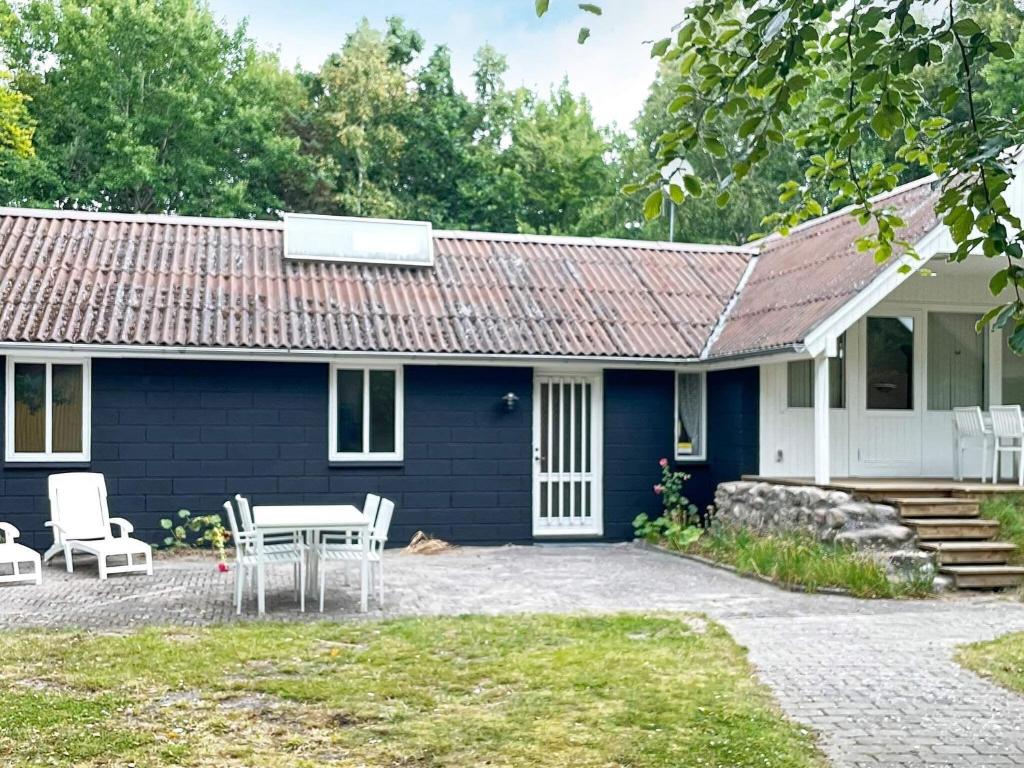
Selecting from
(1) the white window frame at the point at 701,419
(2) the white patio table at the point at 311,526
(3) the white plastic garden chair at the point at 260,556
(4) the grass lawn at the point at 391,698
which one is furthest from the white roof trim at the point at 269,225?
(4) the grass lawn at the point at 391,698

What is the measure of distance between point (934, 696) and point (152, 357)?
10.5 meters

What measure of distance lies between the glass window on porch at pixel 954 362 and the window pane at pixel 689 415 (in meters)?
3.21

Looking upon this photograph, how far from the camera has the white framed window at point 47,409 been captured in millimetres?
14133

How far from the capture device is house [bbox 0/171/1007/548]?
14367 mm

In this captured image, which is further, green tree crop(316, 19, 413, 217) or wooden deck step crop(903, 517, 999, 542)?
green tree crop(316, 19, 413, 217)

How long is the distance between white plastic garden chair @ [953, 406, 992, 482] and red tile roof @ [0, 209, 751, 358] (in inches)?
142

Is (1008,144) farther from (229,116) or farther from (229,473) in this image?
(229,116)

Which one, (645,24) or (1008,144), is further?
(645,24)

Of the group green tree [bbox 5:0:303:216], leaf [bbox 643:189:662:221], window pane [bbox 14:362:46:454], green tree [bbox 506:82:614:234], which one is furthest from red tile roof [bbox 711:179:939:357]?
green tree [bbox 5:0:303:216]

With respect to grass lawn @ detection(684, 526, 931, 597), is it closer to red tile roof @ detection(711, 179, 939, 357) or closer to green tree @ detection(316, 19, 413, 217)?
red tile roof @ detection(711, 179, 939, 357)

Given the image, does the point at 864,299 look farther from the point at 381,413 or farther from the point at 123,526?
the point at 123,526

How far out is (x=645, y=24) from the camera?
6.31 m

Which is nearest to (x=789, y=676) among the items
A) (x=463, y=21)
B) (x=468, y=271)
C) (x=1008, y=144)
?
(x=1008, y=144)

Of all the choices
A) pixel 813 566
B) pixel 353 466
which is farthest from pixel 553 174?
pixel 813 566
